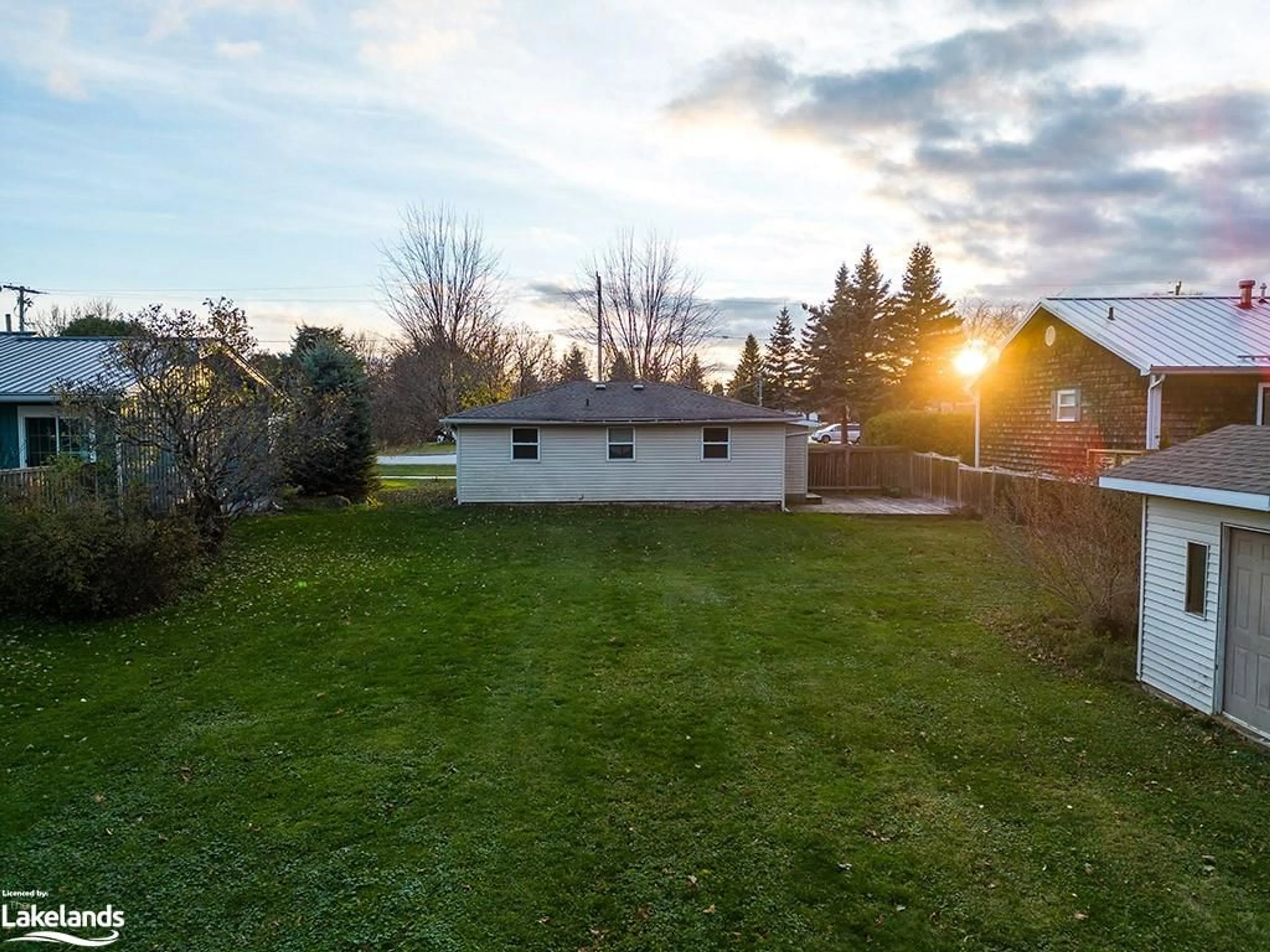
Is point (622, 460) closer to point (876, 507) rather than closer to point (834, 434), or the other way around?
point (876, 507)

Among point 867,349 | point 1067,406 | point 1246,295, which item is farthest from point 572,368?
point 1246,295

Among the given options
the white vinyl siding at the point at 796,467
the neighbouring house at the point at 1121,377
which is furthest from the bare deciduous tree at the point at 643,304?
the neighbouring house at the point at 1121,377

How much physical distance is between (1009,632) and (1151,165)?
47.5 ft

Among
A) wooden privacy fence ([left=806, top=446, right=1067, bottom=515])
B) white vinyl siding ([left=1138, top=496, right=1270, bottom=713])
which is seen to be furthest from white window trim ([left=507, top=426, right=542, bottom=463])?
white vinyl siding ([left=1138, top=496, right=1270, bottom=713])

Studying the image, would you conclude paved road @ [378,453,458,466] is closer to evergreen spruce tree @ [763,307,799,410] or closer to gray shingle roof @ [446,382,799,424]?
gray shingle roof @ [446,382,799,424]

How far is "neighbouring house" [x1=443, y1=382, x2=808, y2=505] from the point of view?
62.6 feet

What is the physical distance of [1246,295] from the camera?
1667 centimetres

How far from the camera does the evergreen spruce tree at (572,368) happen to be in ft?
153

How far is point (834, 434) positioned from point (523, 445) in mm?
31192

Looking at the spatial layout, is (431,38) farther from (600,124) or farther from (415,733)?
(415,733)

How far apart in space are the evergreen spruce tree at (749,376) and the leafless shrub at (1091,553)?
38.1 metres

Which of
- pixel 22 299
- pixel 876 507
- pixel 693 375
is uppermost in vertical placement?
pixel 22 299

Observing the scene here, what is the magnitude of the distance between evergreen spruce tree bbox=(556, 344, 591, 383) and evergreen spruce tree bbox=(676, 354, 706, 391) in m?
8.16

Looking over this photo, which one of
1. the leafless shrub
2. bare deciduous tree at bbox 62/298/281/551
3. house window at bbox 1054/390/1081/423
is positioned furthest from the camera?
house window at bbox 1054/390/1081/423
